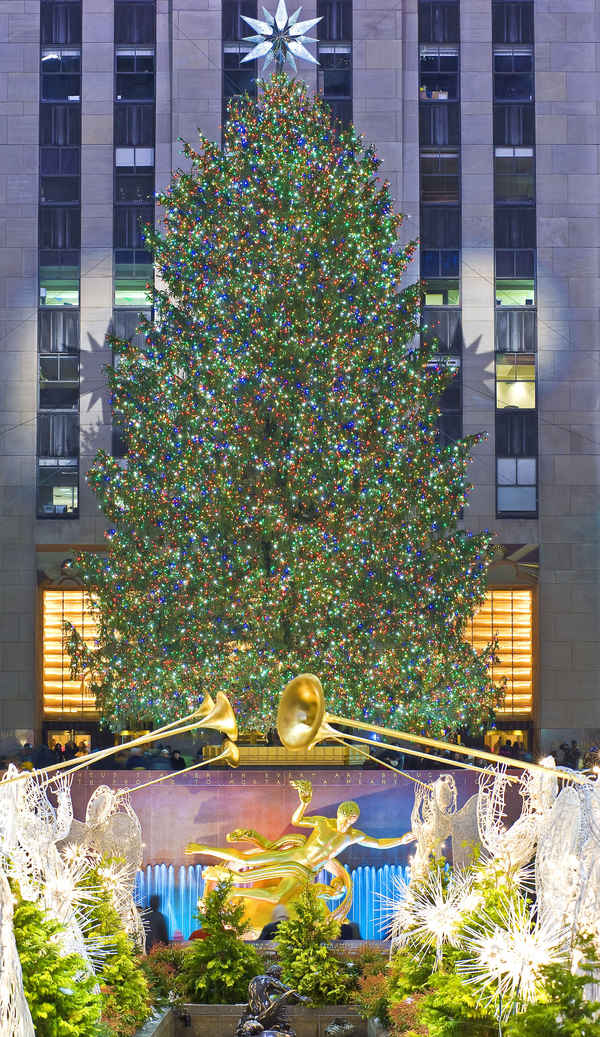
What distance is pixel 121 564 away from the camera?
29984mm

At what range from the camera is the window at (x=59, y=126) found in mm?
41844

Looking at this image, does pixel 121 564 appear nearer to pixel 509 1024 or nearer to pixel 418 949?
pixel 418 949

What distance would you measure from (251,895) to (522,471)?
22278 millimetres

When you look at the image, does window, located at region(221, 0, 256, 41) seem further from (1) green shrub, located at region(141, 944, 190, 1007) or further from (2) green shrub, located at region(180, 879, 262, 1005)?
(2) green shrub, located at region(180, 879, 262, 1005)

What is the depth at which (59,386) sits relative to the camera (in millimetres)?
41188

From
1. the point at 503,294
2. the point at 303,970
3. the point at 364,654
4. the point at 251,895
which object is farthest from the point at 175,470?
the point at 503,294

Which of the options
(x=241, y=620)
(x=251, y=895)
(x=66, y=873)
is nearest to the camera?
(x=66, y=873)

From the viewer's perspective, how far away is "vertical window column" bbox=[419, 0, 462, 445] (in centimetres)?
4119

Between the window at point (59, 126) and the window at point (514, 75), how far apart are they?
1189 centimetres

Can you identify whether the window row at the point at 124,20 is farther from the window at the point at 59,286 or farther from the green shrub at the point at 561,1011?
the green shrub at the point at 561,1011

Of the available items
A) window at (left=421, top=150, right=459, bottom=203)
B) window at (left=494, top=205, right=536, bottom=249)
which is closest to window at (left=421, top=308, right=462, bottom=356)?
window at (left=494, top=205, right=536, bottom=249)

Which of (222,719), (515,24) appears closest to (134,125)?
(515,24)

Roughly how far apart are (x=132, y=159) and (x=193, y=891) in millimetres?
24126

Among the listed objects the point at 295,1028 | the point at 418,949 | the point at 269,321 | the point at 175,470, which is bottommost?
the point at 295,1028
